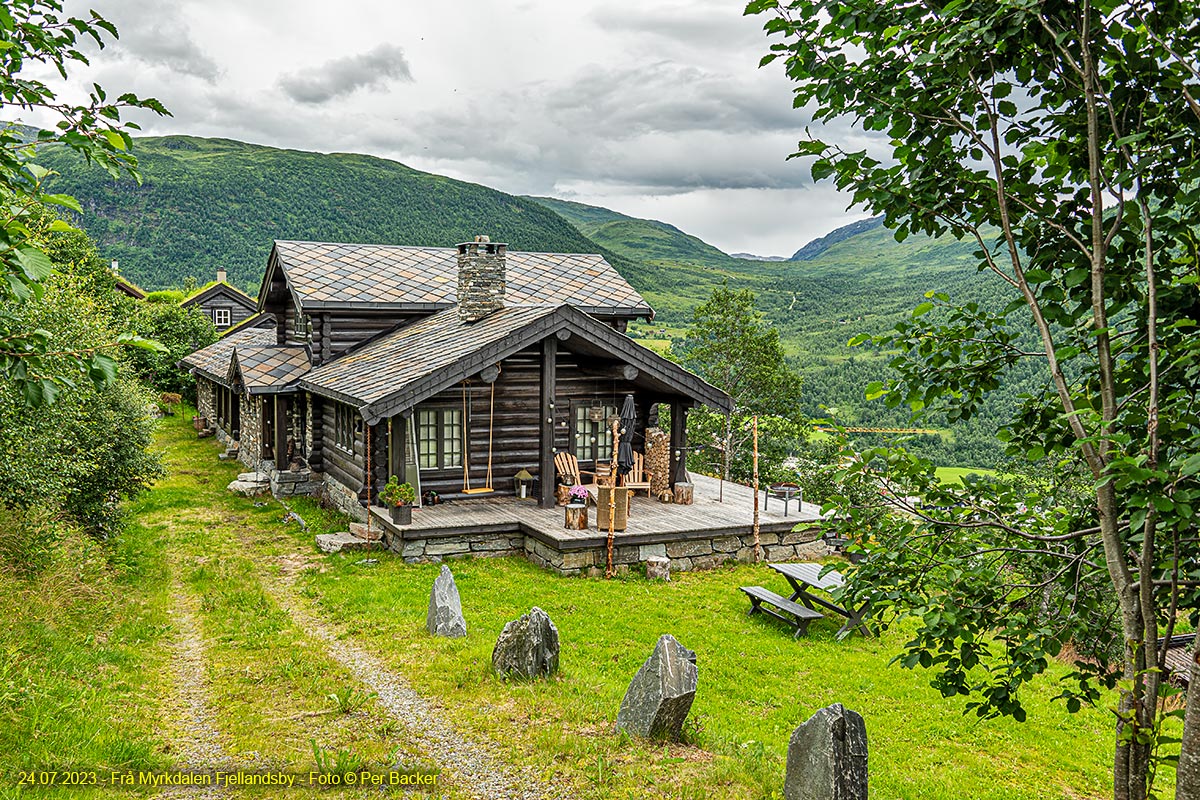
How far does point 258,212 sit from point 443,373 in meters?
124

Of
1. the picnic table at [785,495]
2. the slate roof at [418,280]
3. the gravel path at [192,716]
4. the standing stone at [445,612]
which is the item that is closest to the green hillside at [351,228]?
the slate roof at [418,280]

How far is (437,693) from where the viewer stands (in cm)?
883

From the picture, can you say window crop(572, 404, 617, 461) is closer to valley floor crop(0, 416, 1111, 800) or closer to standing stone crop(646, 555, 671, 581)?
standing stone crop(646, 555, 671, 581)

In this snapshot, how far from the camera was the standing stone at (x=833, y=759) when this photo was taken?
19.9ft

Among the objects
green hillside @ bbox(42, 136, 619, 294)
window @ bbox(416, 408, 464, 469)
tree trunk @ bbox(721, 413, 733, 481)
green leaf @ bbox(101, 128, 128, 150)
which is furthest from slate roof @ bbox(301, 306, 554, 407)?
green hillside @ bbox(42, 136, 619, 294)

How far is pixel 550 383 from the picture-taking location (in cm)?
1734

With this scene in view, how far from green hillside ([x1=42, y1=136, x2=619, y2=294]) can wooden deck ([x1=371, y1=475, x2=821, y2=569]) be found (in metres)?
94.3

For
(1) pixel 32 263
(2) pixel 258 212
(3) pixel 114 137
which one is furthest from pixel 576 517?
(2) pixel 258 212

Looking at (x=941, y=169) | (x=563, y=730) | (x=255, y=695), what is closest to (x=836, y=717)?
(x=563, y=730)

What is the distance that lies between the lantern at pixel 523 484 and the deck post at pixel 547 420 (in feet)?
1.85

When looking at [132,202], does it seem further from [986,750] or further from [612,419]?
[986,750]

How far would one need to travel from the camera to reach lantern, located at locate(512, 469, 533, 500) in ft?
59.7

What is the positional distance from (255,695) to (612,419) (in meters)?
11.3

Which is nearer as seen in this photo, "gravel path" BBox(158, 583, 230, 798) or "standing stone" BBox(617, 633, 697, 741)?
"gravel path" BBox(158, 583, 230, 798)
